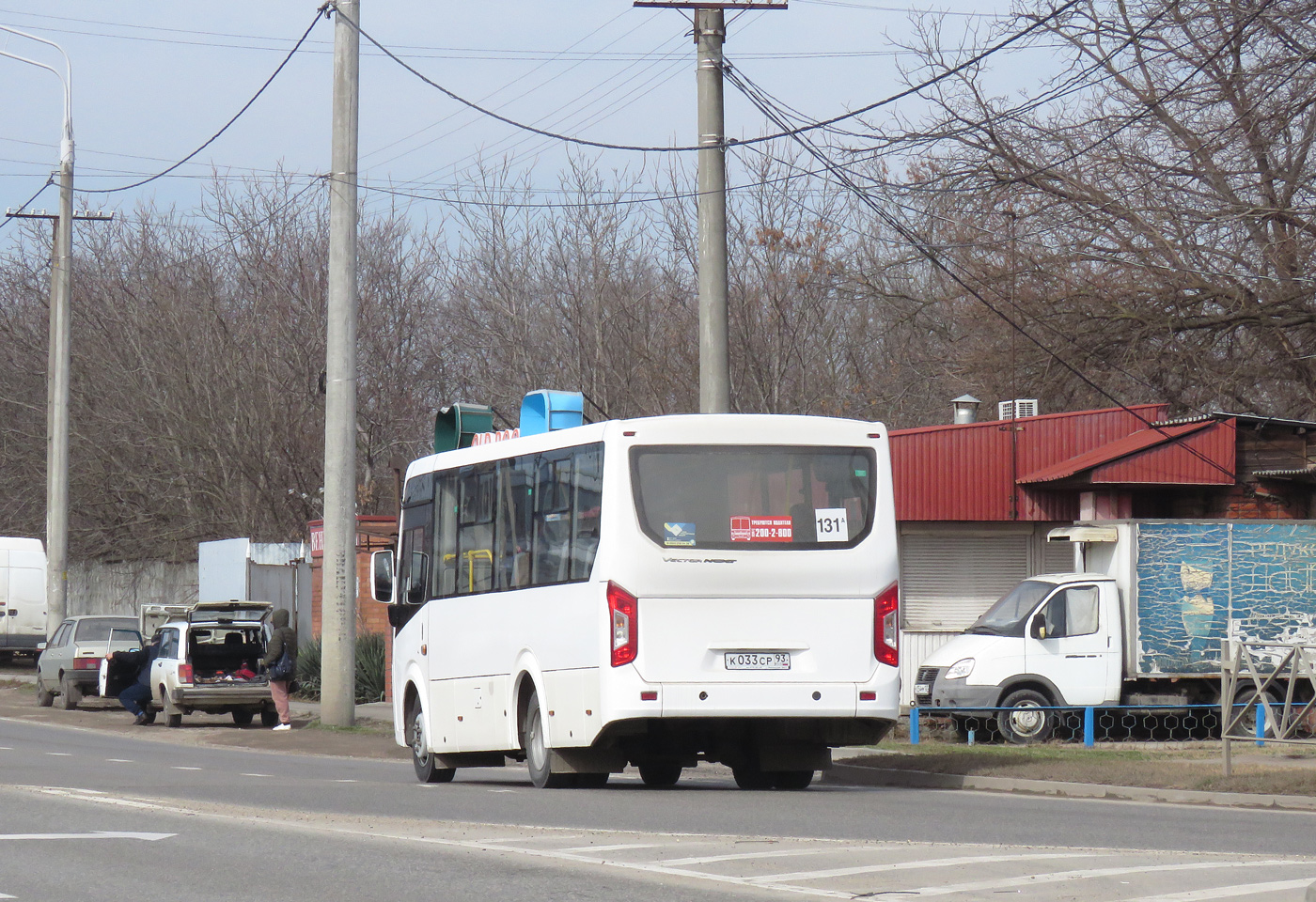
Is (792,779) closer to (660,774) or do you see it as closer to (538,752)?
(660,774)

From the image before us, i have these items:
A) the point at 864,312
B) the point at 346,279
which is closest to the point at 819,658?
the point at 346,279

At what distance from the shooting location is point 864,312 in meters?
42.3

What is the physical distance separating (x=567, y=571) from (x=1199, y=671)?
1072 cm

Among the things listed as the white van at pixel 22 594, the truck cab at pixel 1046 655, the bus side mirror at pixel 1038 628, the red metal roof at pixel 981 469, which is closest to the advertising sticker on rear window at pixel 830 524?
the truck cab at pixel 1046 655

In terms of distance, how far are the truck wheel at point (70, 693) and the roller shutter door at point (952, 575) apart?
1511 cm

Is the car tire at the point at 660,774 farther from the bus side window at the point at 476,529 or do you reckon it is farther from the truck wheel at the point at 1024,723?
the truck wheel at the point at 1024,723

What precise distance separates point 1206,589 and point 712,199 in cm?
792

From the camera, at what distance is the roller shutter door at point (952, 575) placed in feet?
81.1

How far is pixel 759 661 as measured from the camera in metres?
13.1

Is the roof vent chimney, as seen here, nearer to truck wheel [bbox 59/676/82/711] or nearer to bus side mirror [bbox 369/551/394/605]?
bus side mirror [bbox 369/551/394/605]

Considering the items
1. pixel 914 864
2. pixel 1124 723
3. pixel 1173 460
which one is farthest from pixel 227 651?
pixel 914 864

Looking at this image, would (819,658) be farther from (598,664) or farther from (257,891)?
(257,891)

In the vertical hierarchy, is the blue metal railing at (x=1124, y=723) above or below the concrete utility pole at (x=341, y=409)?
below

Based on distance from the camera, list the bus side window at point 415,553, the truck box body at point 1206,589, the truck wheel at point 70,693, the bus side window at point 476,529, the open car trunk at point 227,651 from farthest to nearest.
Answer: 1. the truck wheel at point 70,693
2. the open car trunk at point 227,651
3. the truck box body at point 1206,589
4. the bus side window at point 415,553
5. the bus side window at point 476,529
